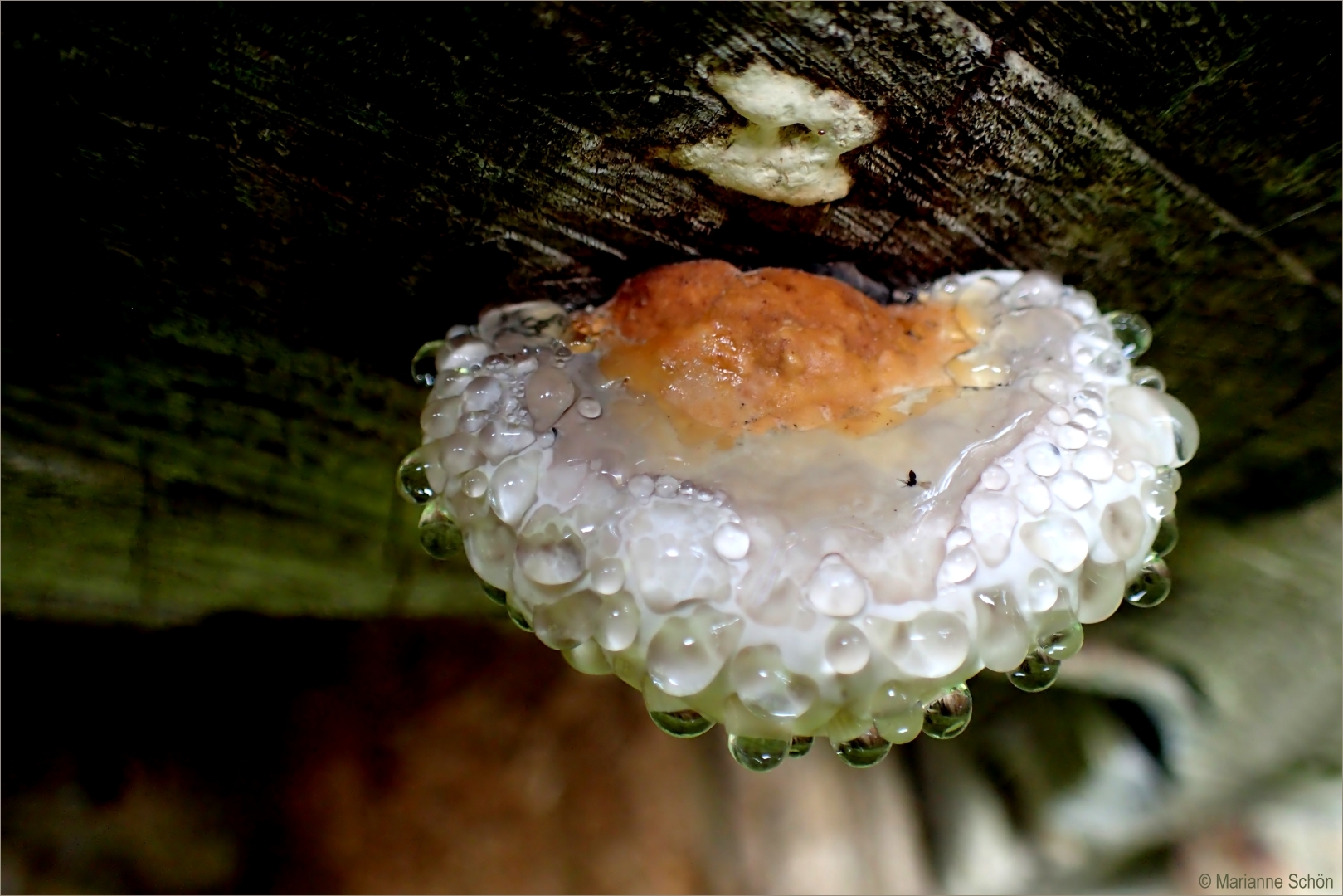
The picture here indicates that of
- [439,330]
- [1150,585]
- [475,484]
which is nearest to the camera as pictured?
[475,484]

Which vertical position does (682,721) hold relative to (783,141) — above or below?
below

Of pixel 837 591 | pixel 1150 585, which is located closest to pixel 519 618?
pixel 837 591

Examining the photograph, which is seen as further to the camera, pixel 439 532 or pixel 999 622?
pixel 439 532

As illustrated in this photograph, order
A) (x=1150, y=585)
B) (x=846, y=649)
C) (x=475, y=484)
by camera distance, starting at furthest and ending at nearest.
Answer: (x=1150, y=585) < (x=475, y=484) < (x=846, y=649)

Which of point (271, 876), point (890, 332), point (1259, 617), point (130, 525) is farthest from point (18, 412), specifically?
point (1259, 617)

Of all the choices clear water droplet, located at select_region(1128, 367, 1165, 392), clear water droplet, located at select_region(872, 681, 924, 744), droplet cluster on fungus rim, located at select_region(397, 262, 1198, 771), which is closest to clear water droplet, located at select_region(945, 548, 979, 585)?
droplet cluster on fungus rim, located at select_region(397, 262, 1198, 771)

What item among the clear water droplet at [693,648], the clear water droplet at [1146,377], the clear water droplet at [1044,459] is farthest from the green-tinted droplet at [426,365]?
the clear water droplet at [1146,377]

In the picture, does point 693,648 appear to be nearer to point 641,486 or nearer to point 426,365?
point 641,486

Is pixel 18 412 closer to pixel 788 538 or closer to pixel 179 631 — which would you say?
pixel 179 631

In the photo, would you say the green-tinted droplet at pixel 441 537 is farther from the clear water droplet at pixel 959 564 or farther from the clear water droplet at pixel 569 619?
the clear water droplet at pixel 959 564
